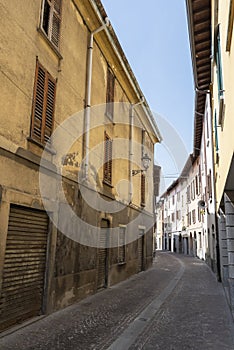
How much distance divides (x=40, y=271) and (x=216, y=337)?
3.79m

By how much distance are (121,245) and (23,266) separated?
728 cm

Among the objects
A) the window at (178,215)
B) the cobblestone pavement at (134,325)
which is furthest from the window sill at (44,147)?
the window at (178,215)

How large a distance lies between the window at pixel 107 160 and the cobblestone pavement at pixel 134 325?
3.95m

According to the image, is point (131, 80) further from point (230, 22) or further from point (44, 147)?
point (230, 22)

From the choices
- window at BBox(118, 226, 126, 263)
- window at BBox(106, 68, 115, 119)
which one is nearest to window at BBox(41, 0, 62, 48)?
window at BBox(106, 68, 115, 119)

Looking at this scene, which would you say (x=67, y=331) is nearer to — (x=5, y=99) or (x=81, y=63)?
(x=5, y=99)

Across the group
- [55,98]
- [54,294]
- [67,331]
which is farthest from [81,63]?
[67,331]

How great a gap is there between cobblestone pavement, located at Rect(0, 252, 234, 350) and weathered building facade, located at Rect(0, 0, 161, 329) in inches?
20.7

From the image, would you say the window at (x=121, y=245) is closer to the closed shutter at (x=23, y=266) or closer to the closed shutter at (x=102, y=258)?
the closed shutter at (x=102, y=258)

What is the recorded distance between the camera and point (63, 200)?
7945 millimetres

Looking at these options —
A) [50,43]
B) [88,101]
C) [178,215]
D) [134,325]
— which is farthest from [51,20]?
[178,215]

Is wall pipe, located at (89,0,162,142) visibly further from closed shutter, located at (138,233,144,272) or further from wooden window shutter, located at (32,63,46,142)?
closed shutter, located at (138,233,144,272)

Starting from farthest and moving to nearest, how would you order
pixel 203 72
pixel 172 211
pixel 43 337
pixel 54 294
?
pixel 172 211, pixel 203 72, pixel 54 294, pixel 43 337

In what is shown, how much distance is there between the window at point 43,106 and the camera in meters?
6.87
